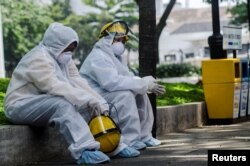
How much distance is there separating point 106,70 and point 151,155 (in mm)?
1108

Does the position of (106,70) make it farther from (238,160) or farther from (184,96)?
(184,96)

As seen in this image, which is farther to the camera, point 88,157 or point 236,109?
point 236,109

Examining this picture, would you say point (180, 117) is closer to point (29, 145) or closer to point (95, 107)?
point (95, 107)

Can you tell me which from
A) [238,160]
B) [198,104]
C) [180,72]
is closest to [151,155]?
[238,160]

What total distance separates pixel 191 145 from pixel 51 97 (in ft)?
7.49

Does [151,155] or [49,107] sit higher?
[49,107]

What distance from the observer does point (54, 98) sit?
19.8ft

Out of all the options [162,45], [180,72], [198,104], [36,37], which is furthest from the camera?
[162,45]

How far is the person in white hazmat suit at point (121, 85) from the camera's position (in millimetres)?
6891

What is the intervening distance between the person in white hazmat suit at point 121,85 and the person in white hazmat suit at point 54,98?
0.61 meters

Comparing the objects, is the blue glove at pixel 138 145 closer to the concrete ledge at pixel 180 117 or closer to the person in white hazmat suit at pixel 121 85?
the person in white hazmat suit at pixel 121 85

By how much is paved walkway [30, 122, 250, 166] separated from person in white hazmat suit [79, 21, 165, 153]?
0.94ft

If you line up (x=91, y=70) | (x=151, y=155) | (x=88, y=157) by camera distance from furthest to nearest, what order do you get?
(x=91, y=70)
(x=151, y=155)
(x=88, y=157)

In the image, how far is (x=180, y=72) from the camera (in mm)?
23953
